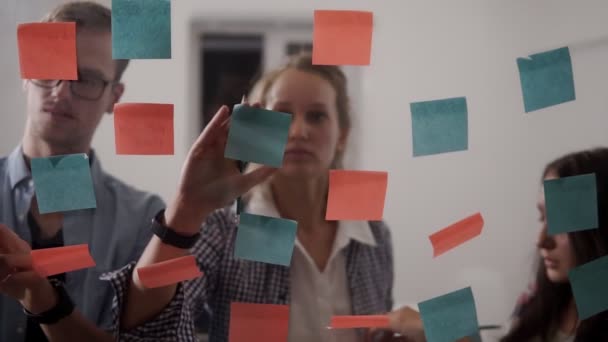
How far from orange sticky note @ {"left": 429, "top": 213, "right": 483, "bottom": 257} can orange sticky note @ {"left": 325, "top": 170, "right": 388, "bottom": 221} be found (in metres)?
0.11

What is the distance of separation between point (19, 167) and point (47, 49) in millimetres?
187

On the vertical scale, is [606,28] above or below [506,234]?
above

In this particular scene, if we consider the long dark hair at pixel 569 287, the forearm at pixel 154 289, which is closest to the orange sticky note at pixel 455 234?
the long dark hair at pixel 569 287

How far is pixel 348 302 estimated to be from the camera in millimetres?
781

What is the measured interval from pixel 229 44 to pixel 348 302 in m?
0.48

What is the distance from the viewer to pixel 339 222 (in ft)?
2.62

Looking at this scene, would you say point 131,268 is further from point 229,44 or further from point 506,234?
point 506,234

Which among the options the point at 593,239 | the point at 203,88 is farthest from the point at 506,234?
the point at 203,88

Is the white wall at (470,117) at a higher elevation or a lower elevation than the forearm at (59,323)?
higher

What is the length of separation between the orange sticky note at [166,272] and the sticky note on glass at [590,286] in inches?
19.9

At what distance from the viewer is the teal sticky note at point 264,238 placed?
659mm

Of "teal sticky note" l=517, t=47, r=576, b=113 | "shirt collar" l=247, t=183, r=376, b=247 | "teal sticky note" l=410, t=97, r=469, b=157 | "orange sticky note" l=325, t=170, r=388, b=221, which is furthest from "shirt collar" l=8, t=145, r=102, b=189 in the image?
"teal sticky note" l=517, t=47, r=576, b=113

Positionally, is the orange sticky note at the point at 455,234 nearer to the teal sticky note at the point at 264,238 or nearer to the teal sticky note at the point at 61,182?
the teal sticky note at the point at 264,238

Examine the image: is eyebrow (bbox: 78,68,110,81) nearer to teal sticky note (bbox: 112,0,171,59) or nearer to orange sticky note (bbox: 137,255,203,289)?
teal sticky note (bbox: 112,0,171,59)
